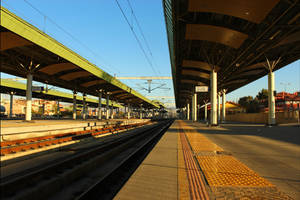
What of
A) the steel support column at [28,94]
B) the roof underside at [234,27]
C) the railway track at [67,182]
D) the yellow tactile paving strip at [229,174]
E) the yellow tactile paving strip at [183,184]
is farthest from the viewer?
the steel support column at [28,94]

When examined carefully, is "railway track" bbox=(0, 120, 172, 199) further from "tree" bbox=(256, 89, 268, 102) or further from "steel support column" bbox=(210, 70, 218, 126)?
"tree" bbox=(256, 89, 268, 102)

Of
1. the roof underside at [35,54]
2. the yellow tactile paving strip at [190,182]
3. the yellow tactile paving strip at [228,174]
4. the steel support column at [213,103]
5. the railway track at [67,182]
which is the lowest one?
the railway track at [67,182]

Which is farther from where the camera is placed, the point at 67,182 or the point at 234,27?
the point at 234,27

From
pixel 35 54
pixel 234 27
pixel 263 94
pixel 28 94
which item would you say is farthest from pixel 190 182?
pixel 263 94

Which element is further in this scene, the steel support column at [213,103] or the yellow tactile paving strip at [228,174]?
the steel support column at [213,103]

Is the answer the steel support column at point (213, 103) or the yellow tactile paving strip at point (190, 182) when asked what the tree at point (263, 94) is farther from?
the yellow tactile paving strip at point (190, 182)

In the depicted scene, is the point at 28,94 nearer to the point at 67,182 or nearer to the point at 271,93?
the point at 67,182

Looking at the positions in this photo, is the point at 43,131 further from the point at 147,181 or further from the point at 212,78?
the point at 212,78

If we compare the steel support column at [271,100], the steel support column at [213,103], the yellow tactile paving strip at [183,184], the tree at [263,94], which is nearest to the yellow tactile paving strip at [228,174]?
the yellow tactile paving strip at [183,184]

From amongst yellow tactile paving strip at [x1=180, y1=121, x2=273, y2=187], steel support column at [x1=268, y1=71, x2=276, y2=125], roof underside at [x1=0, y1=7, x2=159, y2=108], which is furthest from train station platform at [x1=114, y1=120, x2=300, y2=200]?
steel support column at [x1=268, y1=71, x2=276, y2=125]

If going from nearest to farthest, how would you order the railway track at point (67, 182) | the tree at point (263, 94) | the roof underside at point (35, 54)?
the railway track at point (67, 182)
the roof underside at point (35, 54)
the tree at point (263, 94)

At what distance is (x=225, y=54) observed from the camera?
24.4 meters

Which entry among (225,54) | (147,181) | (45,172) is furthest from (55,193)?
(225,54)

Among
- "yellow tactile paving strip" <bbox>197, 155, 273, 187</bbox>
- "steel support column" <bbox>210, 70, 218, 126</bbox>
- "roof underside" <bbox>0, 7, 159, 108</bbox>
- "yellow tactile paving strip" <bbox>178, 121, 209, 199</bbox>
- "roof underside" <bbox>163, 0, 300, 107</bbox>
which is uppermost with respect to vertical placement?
"roof underside" <bbox>163, 0, 300, 107</bbox>
